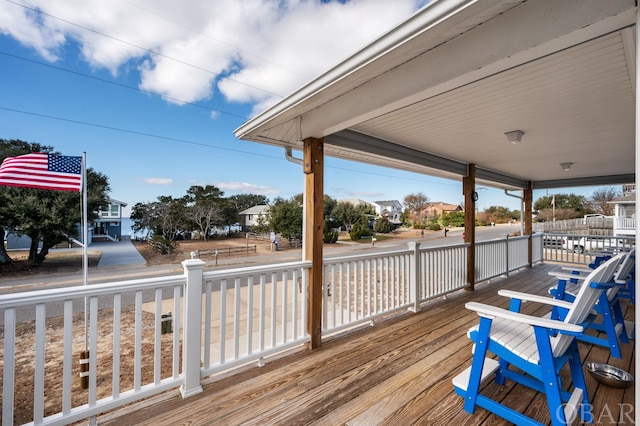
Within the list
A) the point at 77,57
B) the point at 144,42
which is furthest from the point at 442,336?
the point at 77,57

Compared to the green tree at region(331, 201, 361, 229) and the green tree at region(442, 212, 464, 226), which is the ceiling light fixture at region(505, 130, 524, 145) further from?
the green tree at region(442, 212, 464, 226)

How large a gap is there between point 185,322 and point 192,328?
2.7 inches

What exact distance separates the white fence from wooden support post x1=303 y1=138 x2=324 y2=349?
8cm

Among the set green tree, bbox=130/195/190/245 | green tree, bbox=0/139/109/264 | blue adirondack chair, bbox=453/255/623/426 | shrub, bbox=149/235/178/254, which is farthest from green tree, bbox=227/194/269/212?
blue adirondack chair, bbox=453/255/623/426

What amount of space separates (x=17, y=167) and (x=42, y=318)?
8.63ft

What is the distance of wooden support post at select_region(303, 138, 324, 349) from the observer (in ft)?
8.41

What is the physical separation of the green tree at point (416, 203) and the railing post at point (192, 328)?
3760cm

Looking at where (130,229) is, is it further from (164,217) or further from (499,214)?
(499,214)

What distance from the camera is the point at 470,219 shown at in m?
4.75

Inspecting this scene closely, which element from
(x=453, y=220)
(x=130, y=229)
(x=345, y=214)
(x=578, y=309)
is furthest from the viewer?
(x=453, y=220)

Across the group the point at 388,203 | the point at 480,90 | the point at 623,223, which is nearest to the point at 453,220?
the point at 388,203

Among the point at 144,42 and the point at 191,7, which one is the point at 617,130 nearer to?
the point at 191,7

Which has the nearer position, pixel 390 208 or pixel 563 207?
pixel 563 207

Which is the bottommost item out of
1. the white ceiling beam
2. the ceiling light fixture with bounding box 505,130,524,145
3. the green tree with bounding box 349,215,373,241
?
the green tree with bounding box 349,215,373,241
